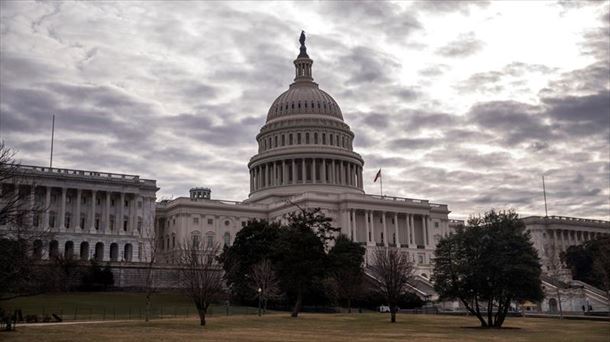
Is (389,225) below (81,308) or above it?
above

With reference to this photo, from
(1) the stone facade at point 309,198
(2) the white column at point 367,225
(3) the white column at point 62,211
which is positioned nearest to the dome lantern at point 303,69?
(1) the stone facade at point 309,198

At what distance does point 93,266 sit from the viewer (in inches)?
3723

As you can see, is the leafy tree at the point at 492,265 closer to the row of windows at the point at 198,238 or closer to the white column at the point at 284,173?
the row of windows at the point at 198,238

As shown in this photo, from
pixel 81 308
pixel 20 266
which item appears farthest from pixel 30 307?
pixel 20 266

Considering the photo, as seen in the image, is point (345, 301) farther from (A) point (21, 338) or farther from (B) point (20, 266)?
(A) point (21, 338)

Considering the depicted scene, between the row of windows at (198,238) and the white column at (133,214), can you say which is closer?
the white column at (133,214)

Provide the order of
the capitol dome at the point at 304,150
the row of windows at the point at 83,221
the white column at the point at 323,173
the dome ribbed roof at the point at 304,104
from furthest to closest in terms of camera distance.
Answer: the dome ribbed roof at the point at 304,104
the capitol dome at the point at 304,150
the white column at the point at 323,173
the row of windows at the point at 83,221

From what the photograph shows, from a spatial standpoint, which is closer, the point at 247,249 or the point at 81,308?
the point at 81,308

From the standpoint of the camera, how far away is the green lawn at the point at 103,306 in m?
65.0

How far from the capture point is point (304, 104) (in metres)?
162

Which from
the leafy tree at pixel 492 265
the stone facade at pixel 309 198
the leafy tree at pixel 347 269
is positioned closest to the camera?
the leafy tree at pixel 492 265

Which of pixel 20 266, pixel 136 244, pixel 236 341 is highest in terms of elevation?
pixel 136 244

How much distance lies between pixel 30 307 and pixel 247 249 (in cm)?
2890

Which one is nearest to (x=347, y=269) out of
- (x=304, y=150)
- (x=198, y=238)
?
(x=198, y=238)
